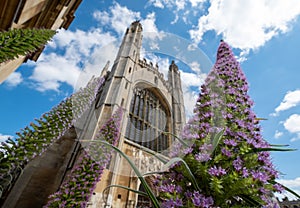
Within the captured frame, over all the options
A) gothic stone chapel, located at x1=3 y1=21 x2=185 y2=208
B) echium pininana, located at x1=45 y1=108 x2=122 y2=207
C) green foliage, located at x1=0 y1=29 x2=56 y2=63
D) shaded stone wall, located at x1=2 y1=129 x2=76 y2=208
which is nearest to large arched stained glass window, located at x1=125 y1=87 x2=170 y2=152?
gothic stone chapel, located at x1=3 y1=21 x2=185 y2=208

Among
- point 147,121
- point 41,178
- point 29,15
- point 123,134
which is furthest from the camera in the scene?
point 147,121

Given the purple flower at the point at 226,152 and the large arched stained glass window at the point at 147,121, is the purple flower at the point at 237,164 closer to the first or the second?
the purple flower at the point at 226,152

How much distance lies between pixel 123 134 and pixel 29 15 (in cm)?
575

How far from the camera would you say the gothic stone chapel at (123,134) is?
571 cm

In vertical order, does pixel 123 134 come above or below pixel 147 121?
below

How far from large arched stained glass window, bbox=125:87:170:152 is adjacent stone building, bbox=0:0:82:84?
6159mm

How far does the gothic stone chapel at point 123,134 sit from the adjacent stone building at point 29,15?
230 centimetres

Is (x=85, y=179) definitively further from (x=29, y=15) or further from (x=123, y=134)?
(x=123, y=134)

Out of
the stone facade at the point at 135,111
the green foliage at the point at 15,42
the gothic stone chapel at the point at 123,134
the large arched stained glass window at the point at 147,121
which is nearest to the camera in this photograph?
the green foliage at the point at 15,42

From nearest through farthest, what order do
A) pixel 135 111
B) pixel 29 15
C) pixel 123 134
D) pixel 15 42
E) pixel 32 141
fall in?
1. pixel 15 42
2. pixel 32 141
3. pixel 29 15
4. pixel 123 134
5. pixel 135 111

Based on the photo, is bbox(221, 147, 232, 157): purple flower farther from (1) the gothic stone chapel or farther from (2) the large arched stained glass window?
(2) the large arched stained glass window

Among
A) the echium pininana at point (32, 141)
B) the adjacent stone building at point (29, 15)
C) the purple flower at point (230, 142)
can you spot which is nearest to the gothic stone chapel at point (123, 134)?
the purple flower at point (230, 142)

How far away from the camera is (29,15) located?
315cm

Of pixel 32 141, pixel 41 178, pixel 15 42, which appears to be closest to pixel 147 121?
pixel 41 178
